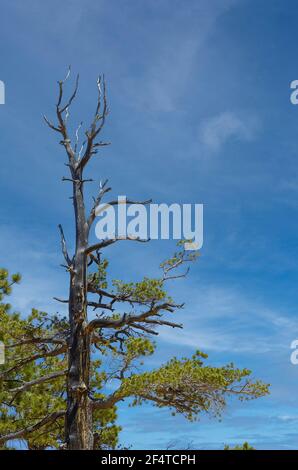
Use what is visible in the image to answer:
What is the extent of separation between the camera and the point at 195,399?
13133 millimetres

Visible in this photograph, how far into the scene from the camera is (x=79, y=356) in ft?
42.1

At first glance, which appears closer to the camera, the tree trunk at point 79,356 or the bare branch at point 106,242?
the tree trunk at point 79,356

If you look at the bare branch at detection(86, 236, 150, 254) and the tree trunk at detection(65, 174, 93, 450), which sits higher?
the bare branch at detection(86, 236, 150, 254)

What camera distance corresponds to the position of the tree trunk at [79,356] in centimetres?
1228

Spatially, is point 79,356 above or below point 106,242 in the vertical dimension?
below

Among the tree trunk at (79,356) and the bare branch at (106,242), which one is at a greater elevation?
the bare branch at (106,242)

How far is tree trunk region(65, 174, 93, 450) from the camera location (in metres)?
12.3

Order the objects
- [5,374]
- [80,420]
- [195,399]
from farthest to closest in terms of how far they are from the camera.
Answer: [5,374] < [195,399] < [80,420]

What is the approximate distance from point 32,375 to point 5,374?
5.95 meters

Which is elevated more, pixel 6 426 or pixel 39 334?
pixel 39 334

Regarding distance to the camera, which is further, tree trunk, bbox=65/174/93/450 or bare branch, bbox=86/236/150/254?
bare branch, bbox=86/236/150/254
